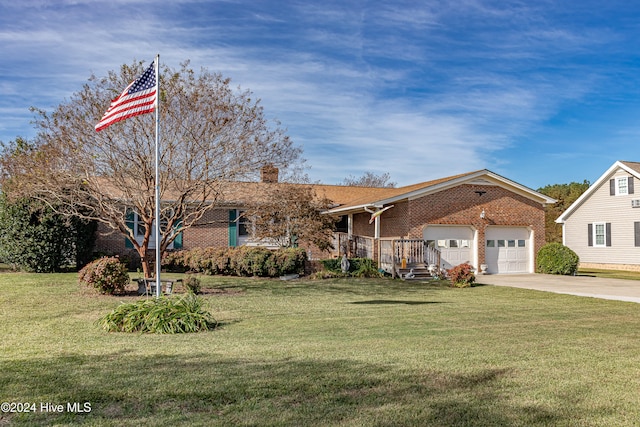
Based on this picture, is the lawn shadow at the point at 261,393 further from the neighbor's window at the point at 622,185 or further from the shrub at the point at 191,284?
the neighbor's window at the point at 622,185

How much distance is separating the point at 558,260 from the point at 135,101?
18650 mm

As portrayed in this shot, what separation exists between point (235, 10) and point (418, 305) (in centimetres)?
905

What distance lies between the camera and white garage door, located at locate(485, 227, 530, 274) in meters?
23.7

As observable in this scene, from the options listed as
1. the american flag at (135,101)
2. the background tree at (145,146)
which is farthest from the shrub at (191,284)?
the american flag at (135,101)

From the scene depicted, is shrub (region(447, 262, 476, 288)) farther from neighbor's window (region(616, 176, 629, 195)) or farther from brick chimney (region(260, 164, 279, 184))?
neighbor's window (region(616, 176, 629, 195))

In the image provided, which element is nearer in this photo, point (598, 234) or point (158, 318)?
point (158, 318)

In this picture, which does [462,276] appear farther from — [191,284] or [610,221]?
[610,221]

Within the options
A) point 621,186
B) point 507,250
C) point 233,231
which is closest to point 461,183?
point 507,250

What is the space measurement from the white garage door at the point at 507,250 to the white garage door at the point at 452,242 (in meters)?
→ 0.86

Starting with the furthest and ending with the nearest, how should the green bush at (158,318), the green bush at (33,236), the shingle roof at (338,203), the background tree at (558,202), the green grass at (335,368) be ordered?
1. the background tree at (558,202)
2. the green bush at (33,236)
3. the shingle roof at (338,203)
4. the green bush at (158,318)
5. the green grass at (335,368)

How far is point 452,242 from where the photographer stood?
23141 millimetres

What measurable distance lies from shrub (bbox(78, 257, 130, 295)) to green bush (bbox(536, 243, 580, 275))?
17401mm

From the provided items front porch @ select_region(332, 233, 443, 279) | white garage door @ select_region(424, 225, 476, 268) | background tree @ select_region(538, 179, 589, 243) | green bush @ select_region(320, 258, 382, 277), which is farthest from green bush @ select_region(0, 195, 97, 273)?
background tree @ select_region(538, 179, 589, 243)

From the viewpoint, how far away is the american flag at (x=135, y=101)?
11637mm
